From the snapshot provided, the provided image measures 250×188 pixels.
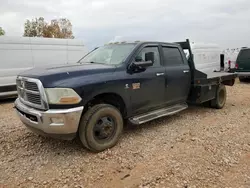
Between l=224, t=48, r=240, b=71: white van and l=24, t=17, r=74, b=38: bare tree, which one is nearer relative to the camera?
l=224, t=48, r=240, b=71: white van

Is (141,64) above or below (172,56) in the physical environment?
below

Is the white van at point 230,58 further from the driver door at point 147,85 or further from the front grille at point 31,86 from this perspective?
the front grille at point 31,86

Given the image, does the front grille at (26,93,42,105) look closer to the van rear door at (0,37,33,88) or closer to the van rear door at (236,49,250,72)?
the van rear door at (0,37,33,88)

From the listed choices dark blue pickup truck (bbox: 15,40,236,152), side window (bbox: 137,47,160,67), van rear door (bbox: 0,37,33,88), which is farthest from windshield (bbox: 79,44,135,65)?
Result: van rear door (bbox: 0,37,33,88)

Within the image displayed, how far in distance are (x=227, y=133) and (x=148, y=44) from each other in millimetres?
2419

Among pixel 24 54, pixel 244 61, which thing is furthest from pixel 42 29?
pixel 244 61

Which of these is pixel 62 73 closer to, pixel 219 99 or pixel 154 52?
pixel 154 52

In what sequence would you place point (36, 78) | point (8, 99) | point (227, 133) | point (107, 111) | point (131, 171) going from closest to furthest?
1. point (131, 171)
2. point (36, 78)
3. point (107, 111)
4. point (227, 133)
5. point (8, 99)

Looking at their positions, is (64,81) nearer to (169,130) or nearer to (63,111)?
(63,111)

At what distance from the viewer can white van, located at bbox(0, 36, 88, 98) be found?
28.4ft

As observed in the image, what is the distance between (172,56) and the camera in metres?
5.64

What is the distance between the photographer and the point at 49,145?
4.39 m

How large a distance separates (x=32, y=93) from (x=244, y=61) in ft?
39.1

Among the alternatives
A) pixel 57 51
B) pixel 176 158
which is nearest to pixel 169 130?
pixel 176 158
